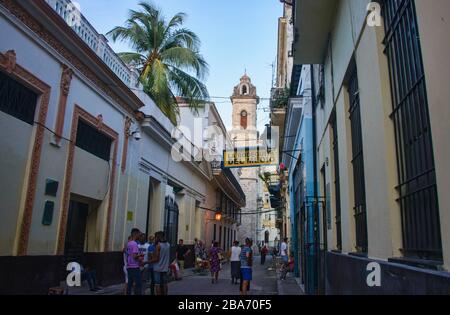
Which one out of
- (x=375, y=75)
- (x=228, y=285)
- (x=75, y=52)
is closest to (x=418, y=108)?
(x=375, y=75)

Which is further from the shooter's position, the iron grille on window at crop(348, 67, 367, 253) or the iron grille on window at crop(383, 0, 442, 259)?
the iron grille on window at crop(348, 67, 367, 253)

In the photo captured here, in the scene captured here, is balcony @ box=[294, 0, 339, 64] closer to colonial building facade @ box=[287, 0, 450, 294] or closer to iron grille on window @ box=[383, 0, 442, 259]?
colonial building facade @ box=[287, 0, 450, 294]

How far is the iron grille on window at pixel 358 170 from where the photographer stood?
5.76m

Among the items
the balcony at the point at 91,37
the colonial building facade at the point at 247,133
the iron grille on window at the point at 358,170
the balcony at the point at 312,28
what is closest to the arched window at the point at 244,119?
the colonial building facade at the point at 247,133

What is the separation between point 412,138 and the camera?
3.79 m

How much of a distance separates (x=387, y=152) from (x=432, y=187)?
3.23 ft

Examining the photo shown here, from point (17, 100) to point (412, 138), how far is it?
7.57 meters

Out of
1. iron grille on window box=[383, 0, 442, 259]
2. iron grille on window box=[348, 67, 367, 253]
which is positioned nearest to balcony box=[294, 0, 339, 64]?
iron grille on window box=[348, 67, 367, 253]

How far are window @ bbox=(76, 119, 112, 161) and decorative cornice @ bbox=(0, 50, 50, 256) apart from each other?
1.91 m

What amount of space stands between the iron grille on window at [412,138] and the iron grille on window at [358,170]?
160 cm

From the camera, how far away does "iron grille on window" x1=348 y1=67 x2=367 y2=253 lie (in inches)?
227

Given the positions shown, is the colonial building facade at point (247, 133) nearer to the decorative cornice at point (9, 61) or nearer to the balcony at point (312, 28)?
the balcony at point (312, 28)

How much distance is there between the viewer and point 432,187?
3332mm
